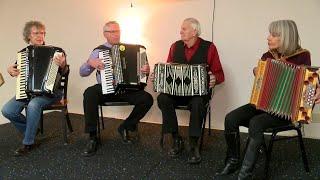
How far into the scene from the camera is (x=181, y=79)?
9.72ft

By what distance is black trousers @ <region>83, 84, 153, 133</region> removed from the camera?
10.5 feet

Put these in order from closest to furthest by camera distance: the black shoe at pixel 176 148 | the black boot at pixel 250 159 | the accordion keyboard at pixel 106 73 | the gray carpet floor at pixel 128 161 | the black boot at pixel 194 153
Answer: the black boot at pixel 250 159, the gray carpet floor at pixel 128 161, the black boot at pixel 194 153, the black shoe at pixel 176 148, the accordion keyboard at pixel 106 73

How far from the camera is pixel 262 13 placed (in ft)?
11.5

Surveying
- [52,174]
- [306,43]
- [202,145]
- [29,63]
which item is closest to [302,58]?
[306,43]

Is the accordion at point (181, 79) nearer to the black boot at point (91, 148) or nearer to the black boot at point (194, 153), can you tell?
the black boot at point (194, 153)

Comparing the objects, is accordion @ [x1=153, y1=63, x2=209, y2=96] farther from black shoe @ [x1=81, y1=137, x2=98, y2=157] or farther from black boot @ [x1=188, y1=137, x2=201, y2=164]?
black shoe @ [x1=81, y1=137, x2=98, y2=157]

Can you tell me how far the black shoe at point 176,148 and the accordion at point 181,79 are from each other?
0.42 m

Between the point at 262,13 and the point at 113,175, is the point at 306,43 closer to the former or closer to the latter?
the point at 262,13

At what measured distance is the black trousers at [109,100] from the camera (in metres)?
3.21

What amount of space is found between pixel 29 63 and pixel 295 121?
87.5 inches

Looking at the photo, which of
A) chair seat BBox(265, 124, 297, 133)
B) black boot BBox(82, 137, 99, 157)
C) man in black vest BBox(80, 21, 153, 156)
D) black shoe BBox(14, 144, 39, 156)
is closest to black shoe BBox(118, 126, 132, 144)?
man in black vest BBox(80, 21, 153, 156)

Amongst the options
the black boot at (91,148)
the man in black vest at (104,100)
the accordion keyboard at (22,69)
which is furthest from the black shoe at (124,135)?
the accordion keyboard at (22,69)

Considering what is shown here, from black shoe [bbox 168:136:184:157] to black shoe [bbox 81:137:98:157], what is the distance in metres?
0.66

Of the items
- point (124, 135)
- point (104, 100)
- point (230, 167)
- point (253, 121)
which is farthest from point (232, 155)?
point (104, 100)
